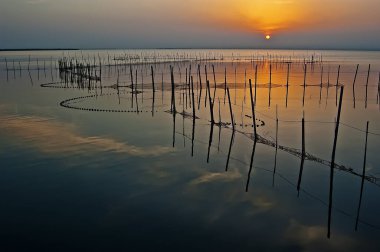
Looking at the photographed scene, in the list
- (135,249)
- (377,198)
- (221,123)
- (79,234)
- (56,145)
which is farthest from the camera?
(221,123)

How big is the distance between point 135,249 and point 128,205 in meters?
1.62

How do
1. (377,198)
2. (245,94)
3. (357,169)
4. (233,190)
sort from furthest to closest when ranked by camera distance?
(245,94)
(357,169)
(233,190)
(377,198)

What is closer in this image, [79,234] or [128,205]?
[79,234]

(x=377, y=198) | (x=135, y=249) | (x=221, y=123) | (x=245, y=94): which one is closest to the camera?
(x=135, y=249)

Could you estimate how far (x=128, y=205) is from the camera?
7539mm

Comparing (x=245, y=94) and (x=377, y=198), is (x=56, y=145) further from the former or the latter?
(x=245, y=94)

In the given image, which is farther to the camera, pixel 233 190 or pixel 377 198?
pixel 233 190

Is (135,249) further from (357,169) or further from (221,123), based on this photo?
(221,123)

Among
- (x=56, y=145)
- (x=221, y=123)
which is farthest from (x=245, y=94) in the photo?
(x=56, y=145)

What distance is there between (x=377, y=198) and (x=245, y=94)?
17.2 meters

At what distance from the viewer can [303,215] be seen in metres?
7.13

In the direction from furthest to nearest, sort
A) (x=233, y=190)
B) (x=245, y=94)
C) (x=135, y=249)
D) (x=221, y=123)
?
1. (x=245, y=94)
2. (x=221, y=123)
3. (x=233, y=190)
4. (x=135, y=249)

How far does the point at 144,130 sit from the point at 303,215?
26.5 feet

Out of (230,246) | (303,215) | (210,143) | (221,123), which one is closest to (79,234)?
(230,246)
